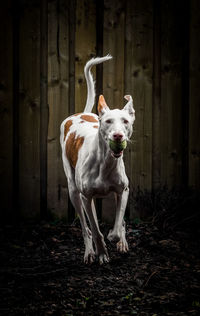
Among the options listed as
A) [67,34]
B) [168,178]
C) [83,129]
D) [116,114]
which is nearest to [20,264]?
[83,129]

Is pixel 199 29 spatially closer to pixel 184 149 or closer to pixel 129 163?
pixel 184 149

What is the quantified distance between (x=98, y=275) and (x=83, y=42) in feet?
9.10

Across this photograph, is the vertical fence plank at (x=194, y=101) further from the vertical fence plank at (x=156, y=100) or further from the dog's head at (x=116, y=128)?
the dog's head at (x=116, y=128)

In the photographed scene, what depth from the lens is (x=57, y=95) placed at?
16.1 ft

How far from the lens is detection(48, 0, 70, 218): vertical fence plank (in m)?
4.83

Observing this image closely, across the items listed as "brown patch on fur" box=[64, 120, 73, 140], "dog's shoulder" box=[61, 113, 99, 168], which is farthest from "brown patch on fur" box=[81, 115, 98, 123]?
"brown patch on fur" box=[64, 120, 73, 140]

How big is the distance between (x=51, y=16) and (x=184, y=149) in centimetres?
222

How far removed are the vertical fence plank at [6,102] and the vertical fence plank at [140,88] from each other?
139 centimetres

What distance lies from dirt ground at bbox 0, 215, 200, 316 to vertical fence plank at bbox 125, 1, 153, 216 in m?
0.66

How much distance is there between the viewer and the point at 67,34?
485 centimetres

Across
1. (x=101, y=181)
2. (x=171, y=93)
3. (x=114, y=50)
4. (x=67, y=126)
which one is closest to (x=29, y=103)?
(x=67, y=126)

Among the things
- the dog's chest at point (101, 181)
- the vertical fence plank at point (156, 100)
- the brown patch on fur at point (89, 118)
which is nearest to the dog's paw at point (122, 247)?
the dog's chest at point (101, 181)

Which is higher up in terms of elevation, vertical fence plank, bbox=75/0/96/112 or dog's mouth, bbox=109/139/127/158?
vertical fence plank, bbox=75/0/96/112

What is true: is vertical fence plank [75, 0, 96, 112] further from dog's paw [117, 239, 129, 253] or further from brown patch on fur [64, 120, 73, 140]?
dog's paw [117, 239, 129, 253]
